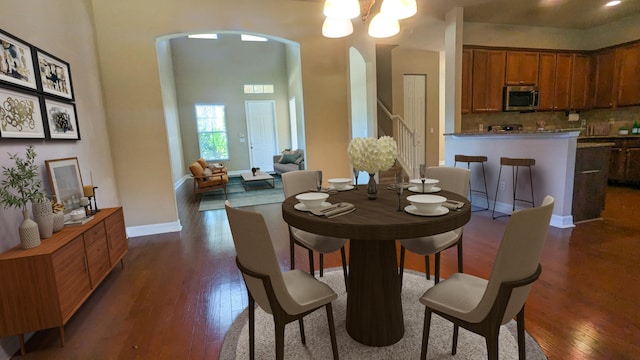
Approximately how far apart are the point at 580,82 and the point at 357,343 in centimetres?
691

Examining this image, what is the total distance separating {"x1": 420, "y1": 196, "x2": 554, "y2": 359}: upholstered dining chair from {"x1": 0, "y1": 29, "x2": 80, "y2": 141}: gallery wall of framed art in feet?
9.30

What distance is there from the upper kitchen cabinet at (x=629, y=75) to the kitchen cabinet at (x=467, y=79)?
2872 mm

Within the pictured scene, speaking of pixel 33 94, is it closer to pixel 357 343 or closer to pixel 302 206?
pixel 302 206

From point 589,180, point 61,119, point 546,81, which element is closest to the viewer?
point 61,119

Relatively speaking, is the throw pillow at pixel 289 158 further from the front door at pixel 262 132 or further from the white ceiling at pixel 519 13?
the white ceiling at pixel 519 13

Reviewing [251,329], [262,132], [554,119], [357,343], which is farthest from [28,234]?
[262,132]

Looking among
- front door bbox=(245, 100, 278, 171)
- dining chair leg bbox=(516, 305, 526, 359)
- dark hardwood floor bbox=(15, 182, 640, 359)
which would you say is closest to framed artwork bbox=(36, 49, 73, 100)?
dark hardwood floor bbox=(15, 182, 640, 359)

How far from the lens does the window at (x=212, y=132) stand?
9.15 m

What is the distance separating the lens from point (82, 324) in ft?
6.65

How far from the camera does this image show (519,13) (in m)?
4.74

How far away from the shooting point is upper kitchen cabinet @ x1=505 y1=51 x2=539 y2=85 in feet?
17.3

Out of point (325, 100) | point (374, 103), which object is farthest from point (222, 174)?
point (374, 103)

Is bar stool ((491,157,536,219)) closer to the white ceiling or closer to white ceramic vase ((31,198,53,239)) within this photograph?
the white ceiling

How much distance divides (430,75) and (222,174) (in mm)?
5145
